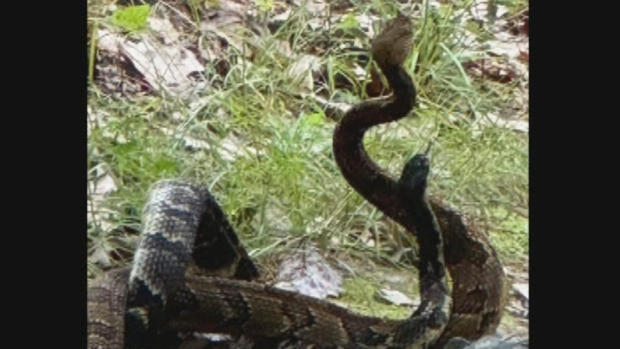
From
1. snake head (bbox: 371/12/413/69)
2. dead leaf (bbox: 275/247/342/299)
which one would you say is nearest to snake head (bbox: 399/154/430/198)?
snake head (bbox: 371/12/413/69)

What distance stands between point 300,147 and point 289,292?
220mm

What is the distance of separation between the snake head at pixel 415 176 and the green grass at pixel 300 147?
234mm

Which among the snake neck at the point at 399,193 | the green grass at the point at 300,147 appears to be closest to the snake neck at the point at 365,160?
the snake neck at the point at 399,193

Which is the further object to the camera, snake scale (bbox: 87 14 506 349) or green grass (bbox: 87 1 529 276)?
green grass (bbox: 87 1 529 276)

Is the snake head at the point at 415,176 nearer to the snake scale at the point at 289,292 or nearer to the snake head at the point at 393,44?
the snake scale at the point at 289,292

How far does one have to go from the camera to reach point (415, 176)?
1635 mm

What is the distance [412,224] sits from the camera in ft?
5.64

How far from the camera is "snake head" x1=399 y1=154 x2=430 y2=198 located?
5.30 feet

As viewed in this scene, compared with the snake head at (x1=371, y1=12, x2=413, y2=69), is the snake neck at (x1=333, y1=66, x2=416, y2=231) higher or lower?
lower

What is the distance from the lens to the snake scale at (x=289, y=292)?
1676 millimetres

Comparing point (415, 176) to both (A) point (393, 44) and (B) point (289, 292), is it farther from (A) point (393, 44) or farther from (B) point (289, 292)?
(B) point (289, 292)

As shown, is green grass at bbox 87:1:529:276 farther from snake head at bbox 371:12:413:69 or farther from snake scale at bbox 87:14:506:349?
snake head at bbox 371:12:413:69
